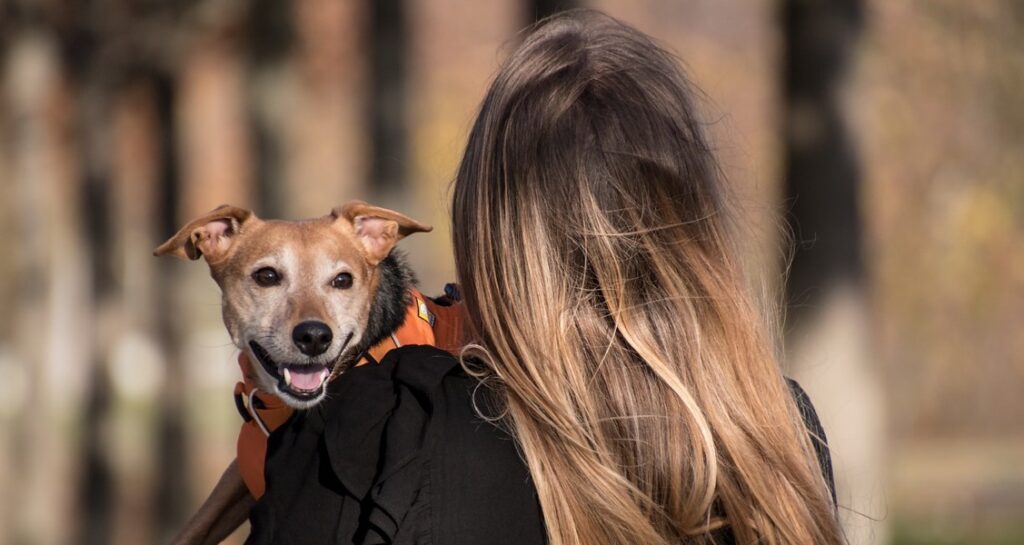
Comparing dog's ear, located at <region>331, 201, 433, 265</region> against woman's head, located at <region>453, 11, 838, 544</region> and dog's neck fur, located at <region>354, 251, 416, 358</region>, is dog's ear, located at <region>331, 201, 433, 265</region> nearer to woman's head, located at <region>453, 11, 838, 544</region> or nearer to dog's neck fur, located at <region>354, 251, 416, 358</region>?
dog's neck fur, located at <region>354, 251, 416, 358</region>

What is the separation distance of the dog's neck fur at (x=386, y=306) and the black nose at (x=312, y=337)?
11 centimetres

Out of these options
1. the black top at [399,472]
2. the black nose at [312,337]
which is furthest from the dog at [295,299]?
the black top at [399,472]

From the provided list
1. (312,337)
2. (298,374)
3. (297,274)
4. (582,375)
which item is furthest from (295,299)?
(582,375)

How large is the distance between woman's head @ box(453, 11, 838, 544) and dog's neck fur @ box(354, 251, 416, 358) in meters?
0.79

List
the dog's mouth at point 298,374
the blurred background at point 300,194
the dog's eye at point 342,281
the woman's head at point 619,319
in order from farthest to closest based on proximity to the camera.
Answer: the blurred background at point 300,194, the dog's eye at point 342,281, the dog's mouth at point 298,374, the woman's head at point 619,319

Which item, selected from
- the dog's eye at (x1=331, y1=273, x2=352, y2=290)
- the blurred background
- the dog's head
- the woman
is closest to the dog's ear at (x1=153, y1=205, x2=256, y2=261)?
the dog's head

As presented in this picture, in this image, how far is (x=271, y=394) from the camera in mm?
3602

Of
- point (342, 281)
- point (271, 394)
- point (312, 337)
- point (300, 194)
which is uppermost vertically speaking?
point (342, 281)

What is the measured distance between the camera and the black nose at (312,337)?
3748mm

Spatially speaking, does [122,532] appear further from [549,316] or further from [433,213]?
[549,316]

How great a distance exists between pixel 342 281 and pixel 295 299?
133mm

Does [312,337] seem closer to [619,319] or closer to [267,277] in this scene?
[267,277]

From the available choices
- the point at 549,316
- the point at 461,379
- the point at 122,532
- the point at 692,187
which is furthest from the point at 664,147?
the point at 122,532

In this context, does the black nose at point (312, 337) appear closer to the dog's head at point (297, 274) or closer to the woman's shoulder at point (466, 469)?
the dog's head at point (297, 274)
